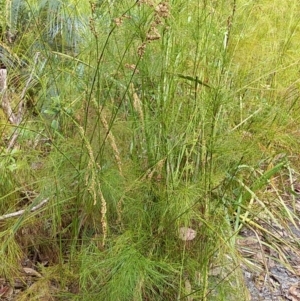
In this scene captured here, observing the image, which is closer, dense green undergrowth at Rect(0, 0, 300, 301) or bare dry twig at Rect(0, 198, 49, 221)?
dense green undergrowth at Rect(0, 0, 300, 301)

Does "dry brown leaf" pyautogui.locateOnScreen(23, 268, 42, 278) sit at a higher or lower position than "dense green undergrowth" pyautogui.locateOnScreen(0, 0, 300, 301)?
lower

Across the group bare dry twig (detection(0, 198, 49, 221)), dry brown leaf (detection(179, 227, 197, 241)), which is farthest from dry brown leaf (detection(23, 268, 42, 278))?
dry brown leaf (detection(179, 227, 197, 241))

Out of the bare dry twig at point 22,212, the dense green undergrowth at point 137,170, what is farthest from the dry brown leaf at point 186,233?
the bare dry twig at point 22,212

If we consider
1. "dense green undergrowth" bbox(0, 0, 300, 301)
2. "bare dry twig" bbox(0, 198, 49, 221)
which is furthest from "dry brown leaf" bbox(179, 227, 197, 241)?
"bare dry twig" bbox(0, 198, 49, 221)

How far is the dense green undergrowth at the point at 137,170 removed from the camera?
1415 millimetres

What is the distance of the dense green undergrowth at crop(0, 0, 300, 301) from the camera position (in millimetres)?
1415

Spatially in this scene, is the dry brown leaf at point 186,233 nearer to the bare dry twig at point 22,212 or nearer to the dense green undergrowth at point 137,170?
the dense green undergrowth at point 137,170

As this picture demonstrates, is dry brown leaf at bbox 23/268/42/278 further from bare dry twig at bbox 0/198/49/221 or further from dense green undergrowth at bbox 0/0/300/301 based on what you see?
bare dry twig at bbox 0/198/49/221

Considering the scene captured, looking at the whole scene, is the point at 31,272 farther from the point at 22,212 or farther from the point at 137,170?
the point at 137,170

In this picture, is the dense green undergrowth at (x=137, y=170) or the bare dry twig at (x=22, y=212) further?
the bare dry twig at (x=22, y=212)

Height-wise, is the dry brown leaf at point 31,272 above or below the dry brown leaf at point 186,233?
below

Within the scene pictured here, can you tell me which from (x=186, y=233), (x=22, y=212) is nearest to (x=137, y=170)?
(x=186, y=233)

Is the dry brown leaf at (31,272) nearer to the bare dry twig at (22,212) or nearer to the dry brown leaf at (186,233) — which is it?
the bare dry twig at (22,212)

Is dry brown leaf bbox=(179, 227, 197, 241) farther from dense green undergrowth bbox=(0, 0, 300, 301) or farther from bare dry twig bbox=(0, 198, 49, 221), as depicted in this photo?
bare dry twig bbox=(0, 198, 49, 221)
